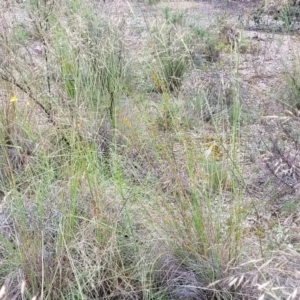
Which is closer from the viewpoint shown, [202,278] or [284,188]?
[202,278]

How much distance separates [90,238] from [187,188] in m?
0.42

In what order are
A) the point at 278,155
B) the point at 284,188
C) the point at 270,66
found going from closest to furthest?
1. the point at 278,155
2. the point at 284,188
3. the point at 270,66

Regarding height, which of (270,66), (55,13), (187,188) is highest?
(55,13)

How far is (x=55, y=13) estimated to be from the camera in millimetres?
3311

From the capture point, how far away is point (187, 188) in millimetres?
2293

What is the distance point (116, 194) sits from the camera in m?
2.45

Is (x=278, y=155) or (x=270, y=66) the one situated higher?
(x=278, y=155)

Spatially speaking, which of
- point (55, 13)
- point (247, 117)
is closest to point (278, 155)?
point (247, 117)

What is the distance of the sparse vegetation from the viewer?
2.12 m

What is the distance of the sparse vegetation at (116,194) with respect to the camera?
2125mm

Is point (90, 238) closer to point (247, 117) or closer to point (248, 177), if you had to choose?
point (248, 177)

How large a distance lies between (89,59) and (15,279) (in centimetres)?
141

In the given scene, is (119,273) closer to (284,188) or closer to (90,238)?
(90,238)

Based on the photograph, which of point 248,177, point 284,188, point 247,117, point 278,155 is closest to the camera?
point 278,155
